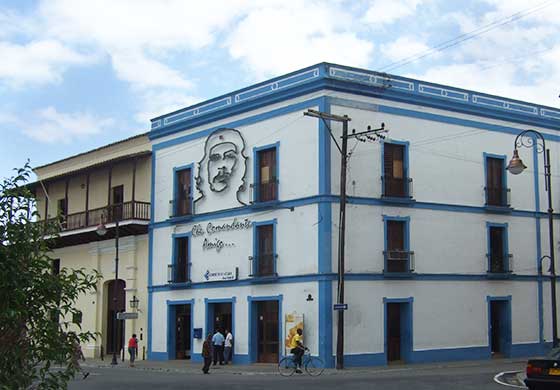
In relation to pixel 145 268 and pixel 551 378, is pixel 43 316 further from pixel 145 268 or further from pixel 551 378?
pixel 145 268

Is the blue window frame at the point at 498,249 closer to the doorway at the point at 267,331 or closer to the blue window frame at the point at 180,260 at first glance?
the doorway at the point at 267,331

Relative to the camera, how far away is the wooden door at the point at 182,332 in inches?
1474

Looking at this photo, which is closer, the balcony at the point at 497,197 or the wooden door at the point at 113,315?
the balcony at the point at 497,197

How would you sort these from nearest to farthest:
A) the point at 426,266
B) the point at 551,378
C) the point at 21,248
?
the point at 21,248 → the point at 551,378 → the point at 426,266

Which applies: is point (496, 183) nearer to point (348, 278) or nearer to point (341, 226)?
point (348, 278)

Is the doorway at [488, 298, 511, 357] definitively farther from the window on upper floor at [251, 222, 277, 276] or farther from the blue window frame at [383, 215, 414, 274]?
the window on upper floor at [251, 222, 277, 276]

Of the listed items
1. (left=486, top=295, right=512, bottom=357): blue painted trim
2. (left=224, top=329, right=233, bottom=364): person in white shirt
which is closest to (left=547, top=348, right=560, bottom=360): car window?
(left=486, top=295, right=512, bottom=357): blue painted trim

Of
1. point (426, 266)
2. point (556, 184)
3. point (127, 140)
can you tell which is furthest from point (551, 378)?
point (127, 140)

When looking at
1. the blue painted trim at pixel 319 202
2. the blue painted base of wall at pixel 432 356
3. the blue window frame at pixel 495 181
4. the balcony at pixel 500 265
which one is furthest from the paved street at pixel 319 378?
the blue window frame at pixel 495 181

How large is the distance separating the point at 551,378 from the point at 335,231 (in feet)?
45.2

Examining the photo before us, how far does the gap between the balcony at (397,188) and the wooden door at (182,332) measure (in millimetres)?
11059

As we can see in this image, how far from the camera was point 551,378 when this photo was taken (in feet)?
58.6

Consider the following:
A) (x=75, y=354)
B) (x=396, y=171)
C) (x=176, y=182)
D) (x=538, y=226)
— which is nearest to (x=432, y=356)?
(x=396, y=171)

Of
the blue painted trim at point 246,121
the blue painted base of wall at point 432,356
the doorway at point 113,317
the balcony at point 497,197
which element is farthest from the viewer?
the doorway at point 113,317
